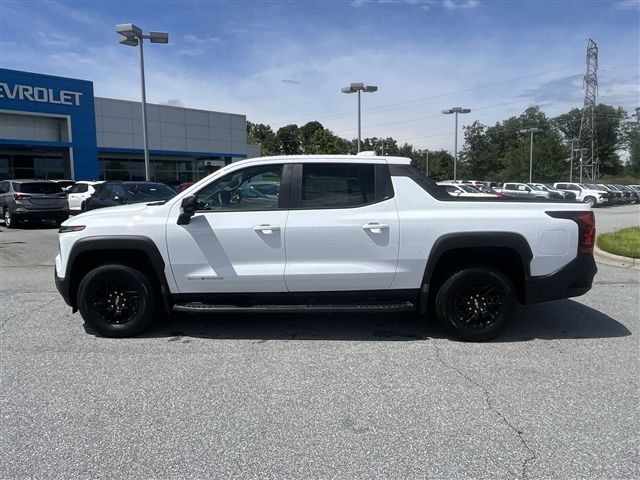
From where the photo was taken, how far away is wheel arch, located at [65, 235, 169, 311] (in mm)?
4973

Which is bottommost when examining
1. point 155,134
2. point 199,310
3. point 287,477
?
point 287,477

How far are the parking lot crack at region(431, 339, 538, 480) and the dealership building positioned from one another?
3259 centimetres

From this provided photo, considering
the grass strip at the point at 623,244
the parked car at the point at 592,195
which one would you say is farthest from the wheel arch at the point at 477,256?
the parked car at the point at 592,195

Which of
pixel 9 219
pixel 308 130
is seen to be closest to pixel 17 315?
pixel 9 219

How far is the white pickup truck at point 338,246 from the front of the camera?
4.88m

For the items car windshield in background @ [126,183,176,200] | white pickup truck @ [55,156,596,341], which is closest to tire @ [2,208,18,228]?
car windshield in background @ [126,183,176,200]

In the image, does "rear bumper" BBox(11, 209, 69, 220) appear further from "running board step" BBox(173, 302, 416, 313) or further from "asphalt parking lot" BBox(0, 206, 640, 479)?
"running board step" BBox(173, 302, 416, 313)

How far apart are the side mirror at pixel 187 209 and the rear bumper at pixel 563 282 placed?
11.1ft

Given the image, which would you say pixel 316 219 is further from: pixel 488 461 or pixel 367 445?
pixel 488 461

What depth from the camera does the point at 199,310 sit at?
5020 millimetres

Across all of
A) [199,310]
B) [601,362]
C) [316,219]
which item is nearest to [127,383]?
[199,310]

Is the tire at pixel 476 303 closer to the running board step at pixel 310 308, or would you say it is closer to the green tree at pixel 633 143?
the running board step at pixel 310 308

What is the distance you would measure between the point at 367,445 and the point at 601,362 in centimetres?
265

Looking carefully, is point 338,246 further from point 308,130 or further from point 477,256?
point 308,130
